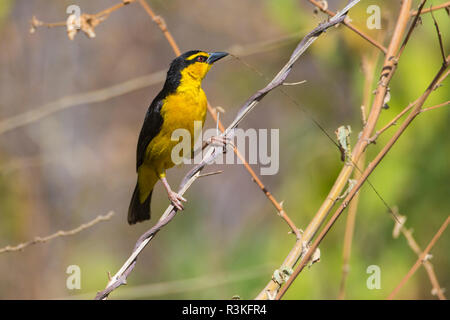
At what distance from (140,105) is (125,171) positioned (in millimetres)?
774

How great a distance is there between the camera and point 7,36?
505 centimetres

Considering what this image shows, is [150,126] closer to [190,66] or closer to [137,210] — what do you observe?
[190,66]

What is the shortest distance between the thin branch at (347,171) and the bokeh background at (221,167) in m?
0.65

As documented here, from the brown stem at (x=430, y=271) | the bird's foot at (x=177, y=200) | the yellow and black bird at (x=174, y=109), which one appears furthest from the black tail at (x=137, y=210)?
the brown stem at (x=430, y=271)

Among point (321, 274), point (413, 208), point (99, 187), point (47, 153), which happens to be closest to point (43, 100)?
point (47, 153)

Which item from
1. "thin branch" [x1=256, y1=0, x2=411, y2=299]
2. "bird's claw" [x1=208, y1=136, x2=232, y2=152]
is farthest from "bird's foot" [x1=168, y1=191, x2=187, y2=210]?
"thin branch" [x1=256, y1=0, x2=411, y2=299]

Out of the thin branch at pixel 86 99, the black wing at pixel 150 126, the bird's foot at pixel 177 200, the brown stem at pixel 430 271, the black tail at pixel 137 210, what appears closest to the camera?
the bird's foot at pixel 177 200

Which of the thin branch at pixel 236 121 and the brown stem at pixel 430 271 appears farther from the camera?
the brown stem at pixel 430 271

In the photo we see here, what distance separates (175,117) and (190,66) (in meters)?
0.35

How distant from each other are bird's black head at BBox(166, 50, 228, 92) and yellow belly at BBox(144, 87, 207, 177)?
0.08 metres

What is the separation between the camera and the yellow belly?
368 centimetres

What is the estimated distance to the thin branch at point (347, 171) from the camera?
189cm

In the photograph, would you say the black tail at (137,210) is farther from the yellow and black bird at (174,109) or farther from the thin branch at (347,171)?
the thin branch at (347,171)

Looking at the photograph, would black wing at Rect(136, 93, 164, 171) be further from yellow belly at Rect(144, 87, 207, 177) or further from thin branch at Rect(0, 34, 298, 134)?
thin branch at Rect(0, 34, 298, 134)
